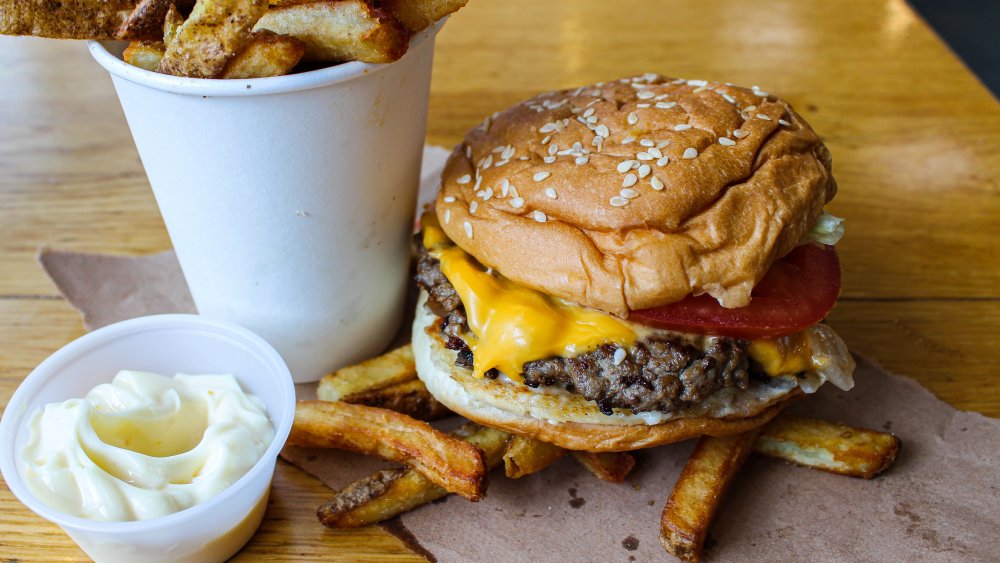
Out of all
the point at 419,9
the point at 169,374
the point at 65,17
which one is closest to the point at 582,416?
the point at 419,9

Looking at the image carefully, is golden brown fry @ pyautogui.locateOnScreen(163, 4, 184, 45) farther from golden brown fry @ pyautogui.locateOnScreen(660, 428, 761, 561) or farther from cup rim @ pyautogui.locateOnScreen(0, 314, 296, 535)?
golden brown fry @ pyautogui.locateOnScreen(660, 428, 761, 561)

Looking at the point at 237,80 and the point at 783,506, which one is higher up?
the point at 237,80

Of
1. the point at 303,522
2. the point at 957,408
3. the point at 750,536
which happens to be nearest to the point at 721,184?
the point at 750,536

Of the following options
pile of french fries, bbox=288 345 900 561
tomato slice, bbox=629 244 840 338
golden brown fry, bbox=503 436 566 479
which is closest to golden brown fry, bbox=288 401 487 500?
pile of french fries, bbox=288 345 900 561

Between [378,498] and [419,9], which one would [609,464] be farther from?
[419,9]

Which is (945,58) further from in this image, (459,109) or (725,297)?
(725,297)
